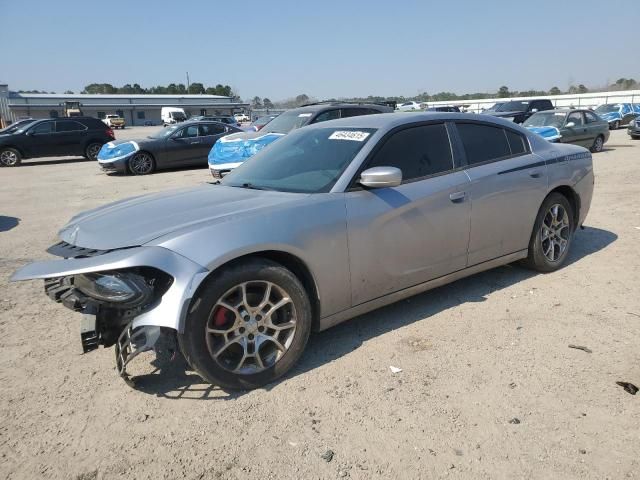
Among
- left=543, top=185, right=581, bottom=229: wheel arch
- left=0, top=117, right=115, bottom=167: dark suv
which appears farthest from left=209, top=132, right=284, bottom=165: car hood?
left=0, top=117, right=115, bottom=167: dark suv

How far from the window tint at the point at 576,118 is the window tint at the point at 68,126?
16.9 m

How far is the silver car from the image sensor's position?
2746mm

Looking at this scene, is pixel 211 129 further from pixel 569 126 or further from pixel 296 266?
pixel 296 266

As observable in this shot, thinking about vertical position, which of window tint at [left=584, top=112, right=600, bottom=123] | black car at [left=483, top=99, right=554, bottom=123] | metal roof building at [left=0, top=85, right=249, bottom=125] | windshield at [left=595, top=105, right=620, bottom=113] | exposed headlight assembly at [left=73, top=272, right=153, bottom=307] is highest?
metal roof building at [left=0, top=85, right=249, bottom=125]

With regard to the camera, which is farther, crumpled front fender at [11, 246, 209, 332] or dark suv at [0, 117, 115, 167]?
dark suv at [0, 117, 115, 167]

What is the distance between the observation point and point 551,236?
15.9ft

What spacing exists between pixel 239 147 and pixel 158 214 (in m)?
8.14

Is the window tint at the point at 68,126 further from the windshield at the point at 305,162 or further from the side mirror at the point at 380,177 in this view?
the side mirror at the point at 380,177

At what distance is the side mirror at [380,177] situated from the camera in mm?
3293

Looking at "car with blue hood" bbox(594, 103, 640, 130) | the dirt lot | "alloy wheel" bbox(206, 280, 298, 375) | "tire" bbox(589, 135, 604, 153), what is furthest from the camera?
"car with blue hood" bbox(594, 103, 640, 130)

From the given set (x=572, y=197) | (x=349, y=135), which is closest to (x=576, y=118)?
(x=572, y=197)

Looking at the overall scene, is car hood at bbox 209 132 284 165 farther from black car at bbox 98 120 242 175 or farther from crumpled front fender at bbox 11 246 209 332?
crumpled front fender at bbox 11 246 209 332

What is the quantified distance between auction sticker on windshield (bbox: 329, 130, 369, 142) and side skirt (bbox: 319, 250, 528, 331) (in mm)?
1196

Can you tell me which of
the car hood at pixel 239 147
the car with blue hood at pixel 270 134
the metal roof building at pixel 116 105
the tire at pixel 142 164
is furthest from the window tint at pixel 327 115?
the metal roof building at pixel 116 105
